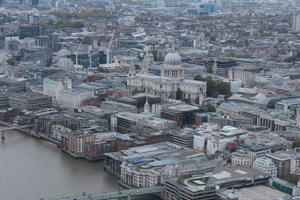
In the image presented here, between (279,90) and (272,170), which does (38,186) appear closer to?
(272,170)

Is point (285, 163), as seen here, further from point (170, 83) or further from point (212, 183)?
point (170, 83)

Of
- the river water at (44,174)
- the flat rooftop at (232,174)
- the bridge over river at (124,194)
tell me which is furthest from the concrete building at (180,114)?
the bridge over river at (124,194)

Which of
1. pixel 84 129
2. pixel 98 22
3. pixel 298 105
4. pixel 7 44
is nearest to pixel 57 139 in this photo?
pixel 84 129

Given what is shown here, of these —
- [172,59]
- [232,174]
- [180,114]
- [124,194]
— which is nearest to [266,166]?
[232,174]

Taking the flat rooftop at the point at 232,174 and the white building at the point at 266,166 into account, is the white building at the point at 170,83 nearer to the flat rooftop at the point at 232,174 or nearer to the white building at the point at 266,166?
the white building at the point at 266,166

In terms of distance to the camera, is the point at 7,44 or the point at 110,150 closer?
the point at 110,150

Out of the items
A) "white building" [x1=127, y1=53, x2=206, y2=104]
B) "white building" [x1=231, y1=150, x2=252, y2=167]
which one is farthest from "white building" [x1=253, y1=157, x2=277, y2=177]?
"white building" [x1=127, y1=53, x2=206, y2=104]

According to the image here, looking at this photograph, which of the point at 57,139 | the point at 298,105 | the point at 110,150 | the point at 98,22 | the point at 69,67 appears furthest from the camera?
the point at 98,22
